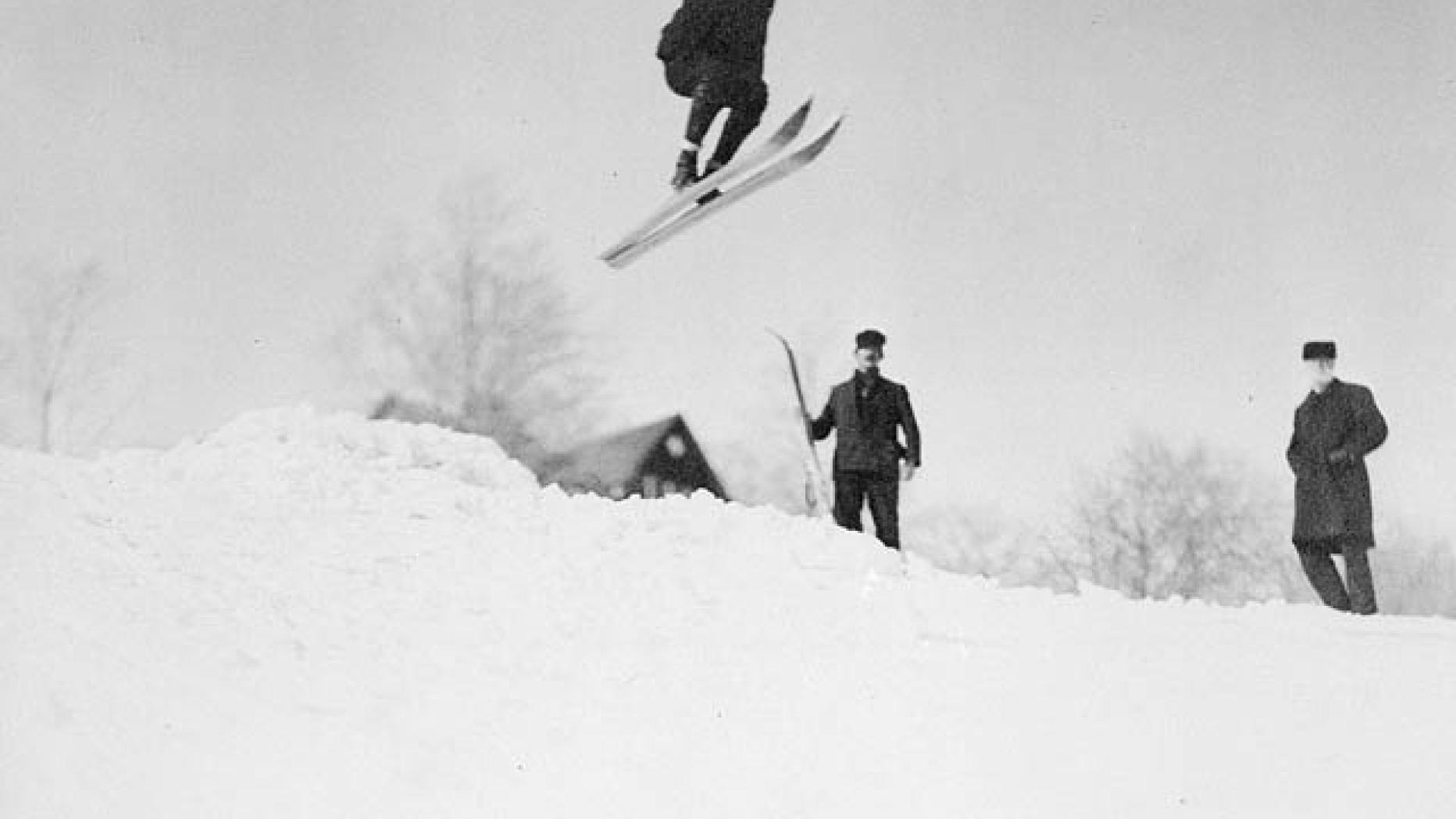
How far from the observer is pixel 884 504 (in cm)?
511

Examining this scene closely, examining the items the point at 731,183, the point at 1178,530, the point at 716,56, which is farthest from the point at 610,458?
the point at 716,56

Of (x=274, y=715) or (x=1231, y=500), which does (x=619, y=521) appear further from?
(x=1231, y=500)

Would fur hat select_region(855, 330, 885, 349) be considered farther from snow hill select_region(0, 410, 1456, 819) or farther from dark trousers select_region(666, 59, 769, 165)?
snow hill select_region(0, 410, 1456, 819)

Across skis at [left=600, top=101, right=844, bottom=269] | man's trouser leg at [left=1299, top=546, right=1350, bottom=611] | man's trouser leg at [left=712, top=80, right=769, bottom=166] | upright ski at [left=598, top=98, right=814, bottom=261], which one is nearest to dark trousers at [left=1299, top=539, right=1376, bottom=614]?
man's trouser leg at [left=1299, top=546, right=1350, bottom=611]

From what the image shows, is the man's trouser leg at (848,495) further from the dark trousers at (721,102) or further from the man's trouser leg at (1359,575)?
the man's trouser leg at (1359,575)

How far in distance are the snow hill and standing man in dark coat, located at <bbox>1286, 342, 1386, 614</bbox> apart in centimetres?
37

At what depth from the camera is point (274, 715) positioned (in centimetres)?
281

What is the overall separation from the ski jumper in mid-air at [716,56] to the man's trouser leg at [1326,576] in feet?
8.14

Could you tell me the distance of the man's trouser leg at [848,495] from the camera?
5.12 metres

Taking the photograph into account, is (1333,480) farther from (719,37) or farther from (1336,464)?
(719,37)

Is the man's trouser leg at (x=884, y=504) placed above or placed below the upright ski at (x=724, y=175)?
below

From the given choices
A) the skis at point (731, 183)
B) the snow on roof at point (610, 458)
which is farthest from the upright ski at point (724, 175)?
the snow on roof at point (610, 458)

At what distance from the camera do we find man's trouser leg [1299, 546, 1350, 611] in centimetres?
469

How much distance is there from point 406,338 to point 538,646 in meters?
8.98
